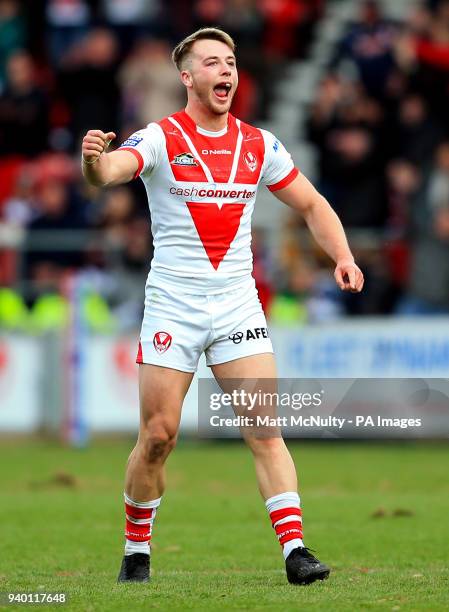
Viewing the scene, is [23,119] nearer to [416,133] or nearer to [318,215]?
[416,133]

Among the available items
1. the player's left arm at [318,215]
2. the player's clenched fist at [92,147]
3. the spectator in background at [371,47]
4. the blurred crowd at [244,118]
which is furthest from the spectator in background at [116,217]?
the player's clenched fist at [92,147]

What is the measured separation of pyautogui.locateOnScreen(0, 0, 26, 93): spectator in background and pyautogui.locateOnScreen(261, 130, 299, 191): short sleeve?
1617 cm

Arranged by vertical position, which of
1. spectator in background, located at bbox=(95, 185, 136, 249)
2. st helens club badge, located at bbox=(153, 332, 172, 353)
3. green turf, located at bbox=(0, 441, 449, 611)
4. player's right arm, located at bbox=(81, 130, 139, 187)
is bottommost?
green turf, located at bbox=(0, 441, 449, 611)

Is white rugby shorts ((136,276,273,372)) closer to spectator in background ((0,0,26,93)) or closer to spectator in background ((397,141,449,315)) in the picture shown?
spectator in background ((397,141,449,315))

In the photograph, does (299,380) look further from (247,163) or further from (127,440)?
(127,440)

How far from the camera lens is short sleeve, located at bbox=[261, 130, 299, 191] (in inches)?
306

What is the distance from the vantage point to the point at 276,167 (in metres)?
7.81

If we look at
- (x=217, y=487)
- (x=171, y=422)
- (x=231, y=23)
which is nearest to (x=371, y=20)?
(x=231, y=23)

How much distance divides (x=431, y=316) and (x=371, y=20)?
236 inches

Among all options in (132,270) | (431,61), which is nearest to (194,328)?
(132,270)

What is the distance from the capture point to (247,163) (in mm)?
7645

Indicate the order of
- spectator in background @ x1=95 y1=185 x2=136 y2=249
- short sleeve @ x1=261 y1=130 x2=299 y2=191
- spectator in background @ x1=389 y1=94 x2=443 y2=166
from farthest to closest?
spectator in background @ x1=389 y1=94 x2=443 y2=166
spectator in background @ x1=95 y1=185 x2=136 y2=249
short sleeve @ x1=261 y1=130 x2=299 y2=191

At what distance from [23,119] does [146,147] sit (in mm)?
14564

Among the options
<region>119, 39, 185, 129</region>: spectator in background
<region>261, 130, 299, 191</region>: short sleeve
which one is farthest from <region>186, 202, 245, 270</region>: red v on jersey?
<region>119, 39, 185, 129</region>: spectator in background
